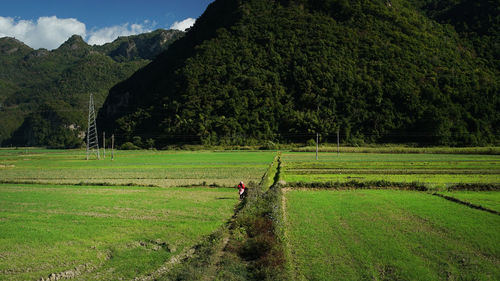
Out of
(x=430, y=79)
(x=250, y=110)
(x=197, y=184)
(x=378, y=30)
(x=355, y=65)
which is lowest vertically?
(x=197, y=184)

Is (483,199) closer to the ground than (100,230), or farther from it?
closer to the ground

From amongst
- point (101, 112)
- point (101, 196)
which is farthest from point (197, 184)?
point (101, 112)

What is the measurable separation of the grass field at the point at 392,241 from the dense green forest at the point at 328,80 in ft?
234

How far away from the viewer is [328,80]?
354 ft

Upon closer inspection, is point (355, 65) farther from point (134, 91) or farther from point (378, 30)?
point (134, 91)

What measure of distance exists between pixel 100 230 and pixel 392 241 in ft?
36.5

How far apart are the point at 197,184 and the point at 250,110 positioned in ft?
258

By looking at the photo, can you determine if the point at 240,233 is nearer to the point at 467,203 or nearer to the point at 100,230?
the point at 100,230

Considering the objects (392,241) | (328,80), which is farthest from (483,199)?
(328,80)

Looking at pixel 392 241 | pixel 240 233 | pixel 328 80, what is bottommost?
pixel 240 233

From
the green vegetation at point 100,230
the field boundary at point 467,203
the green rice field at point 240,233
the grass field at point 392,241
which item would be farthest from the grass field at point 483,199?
the green vegetation at point 100,230

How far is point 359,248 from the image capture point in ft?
34.7

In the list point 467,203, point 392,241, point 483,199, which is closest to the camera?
point 392,241

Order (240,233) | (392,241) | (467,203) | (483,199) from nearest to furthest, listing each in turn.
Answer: (392,241) → (240,233) → (467,203) → (483,199)
